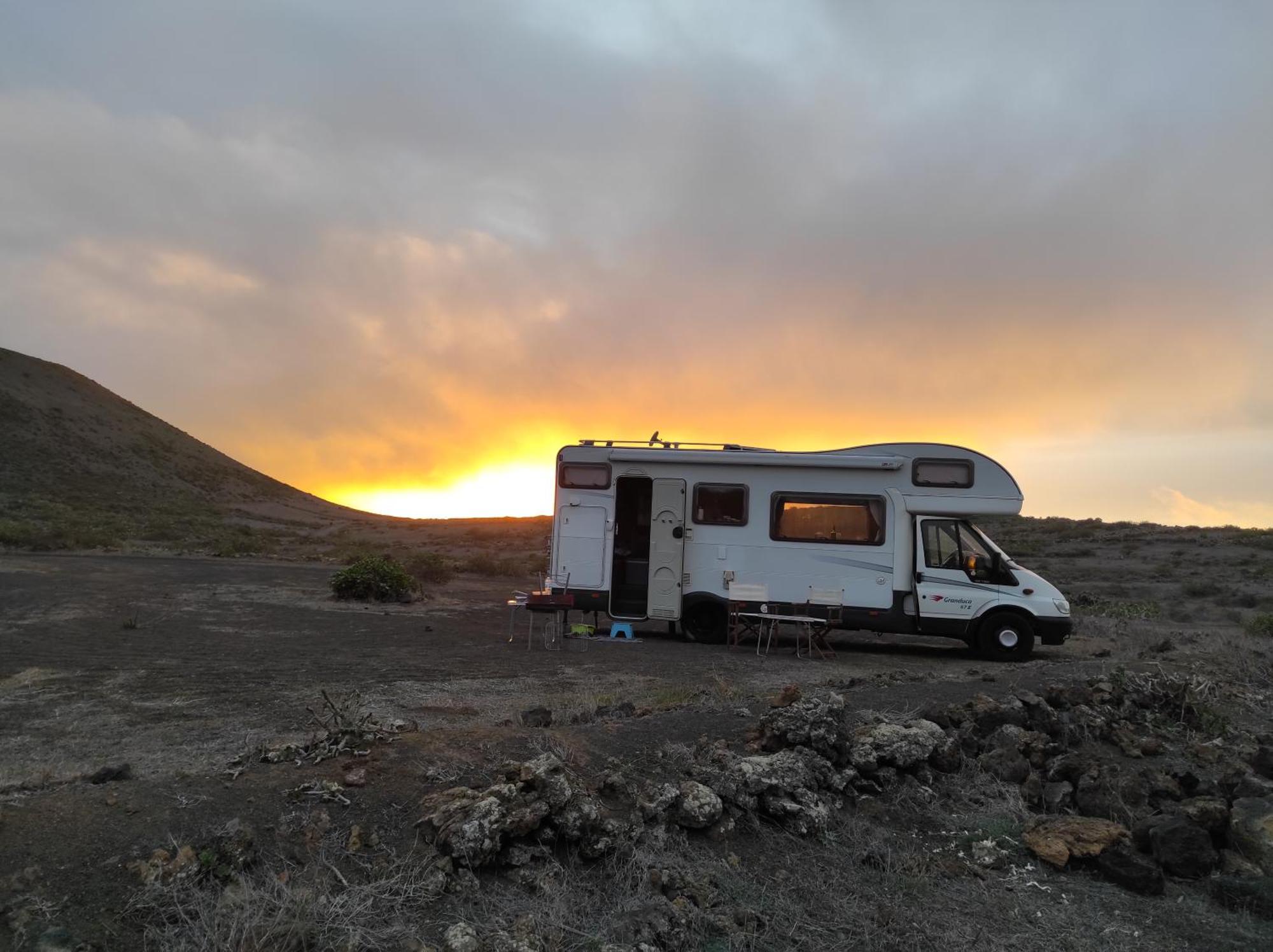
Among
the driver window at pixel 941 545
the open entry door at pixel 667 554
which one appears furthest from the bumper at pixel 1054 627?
the open entry door at pixel 667 554

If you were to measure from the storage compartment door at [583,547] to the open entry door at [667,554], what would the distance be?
812 millimetres

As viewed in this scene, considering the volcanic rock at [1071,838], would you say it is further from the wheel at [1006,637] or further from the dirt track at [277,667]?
the wheel at [1006,637]

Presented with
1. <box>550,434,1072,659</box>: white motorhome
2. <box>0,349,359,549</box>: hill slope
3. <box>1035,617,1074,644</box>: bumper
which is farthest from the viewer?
<box>0,349,359,549</box>: hill slope

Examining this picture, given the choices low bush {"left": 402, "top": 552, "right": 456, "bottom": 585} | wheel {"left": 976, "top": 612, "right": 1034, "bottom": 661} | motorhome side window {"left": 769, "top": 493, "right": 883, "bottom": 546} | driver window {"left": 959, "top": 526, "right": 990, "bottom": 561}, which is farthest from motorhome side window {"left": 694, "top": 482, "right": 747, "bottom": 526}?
low bush {"left": 402, "top": 552, "right": 456, "bottom": 585}

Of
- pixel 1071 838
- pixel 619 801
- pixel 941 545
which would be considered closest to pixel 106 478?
pixel 941 545

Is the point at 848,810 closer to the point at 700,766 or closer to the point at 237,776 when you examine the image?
the point at 700,766

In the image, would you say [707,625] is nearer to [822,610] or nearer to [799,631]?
[799,631]

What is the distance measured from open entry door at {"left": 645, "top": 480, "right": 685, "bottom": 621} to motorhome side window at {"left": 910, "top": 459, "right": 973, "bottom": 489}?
3.65 metres

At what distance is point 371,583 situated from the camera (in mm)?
16625

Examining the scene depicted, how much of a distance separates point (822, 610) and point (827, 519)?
1.42 metres

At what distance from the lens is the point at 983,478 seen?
11680mm

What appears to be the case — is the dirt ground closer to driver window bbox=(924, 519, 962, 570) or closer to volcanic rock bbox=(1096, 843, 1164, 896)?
volcanic rock bbox=(1096, 843, 1164, 896)

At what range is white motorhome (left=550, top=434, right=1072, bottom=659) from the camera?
460 inches

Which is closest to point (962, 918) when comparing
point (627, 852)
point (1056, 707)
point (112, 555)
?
point (627, 852)
